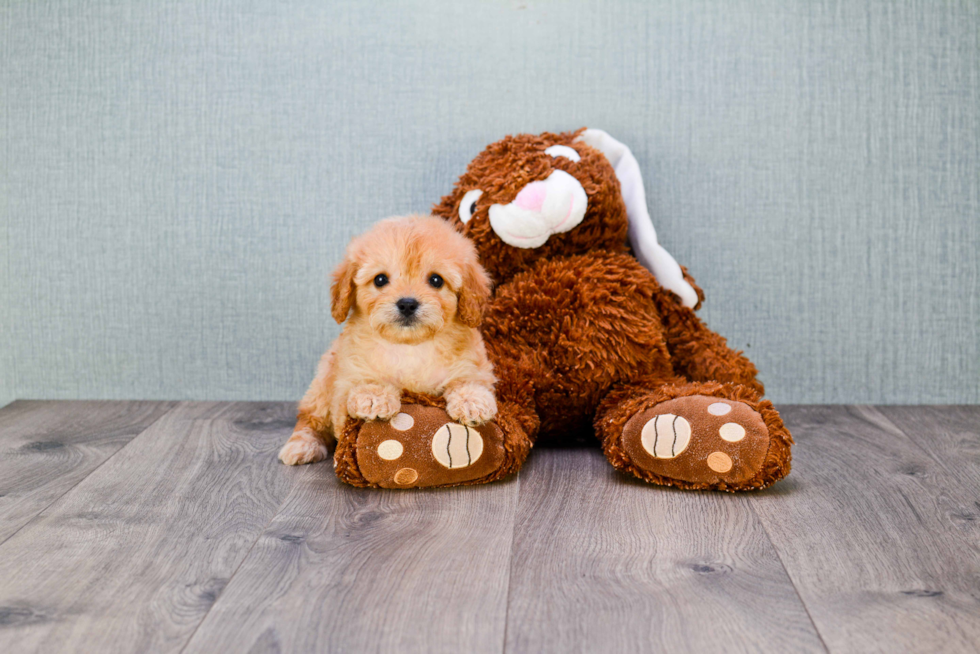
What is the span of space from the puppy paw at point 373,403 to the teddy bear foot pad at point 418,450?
2 centimetres

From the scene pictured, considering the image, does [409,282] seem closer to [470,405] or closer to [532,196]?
[470,405]

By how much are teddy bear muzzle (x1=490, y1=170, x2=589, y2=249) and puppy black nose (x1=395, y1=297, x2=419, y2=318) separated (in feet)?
1.02

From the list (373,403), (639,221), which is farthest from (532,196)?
(373,403)

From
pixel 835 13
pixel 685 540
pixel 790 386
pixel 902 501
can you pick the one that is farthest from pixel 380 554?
pixel 835 13

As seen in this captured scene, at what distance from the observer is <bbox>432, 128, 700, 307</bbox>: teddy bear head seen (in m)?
1.47

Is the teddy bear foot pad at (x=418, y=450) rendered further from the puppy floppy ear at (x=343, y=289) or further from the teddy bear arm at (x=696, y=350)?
the teddy bear arm at (x=696, y=350)

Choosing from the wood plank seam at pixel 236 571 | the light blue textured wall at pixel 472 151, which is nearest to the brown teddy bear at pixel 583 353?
the wood plank seam at pixel 236 571

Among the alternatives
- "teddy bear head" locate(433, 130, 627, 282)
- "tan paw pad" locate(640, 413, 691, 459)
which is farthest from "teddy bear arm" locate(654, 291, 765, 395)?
"tan paw pad" locate(640, 413, 691, 459)

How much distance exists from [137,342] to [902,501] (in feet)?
5.24

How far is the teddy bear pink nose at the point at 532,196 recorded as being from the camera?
1.46 metres

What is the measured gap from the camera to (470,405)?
49.9 inches

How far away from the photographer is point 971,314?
1.81 m

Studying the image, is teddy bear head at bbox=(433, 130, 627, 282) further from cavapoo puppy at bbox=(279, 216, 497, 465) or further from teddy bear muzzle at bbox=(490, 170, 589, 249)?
cavapoo puppy at bbox=(279, 216, 497, 465)

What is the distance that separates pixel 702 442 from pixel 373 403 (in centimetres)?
51
